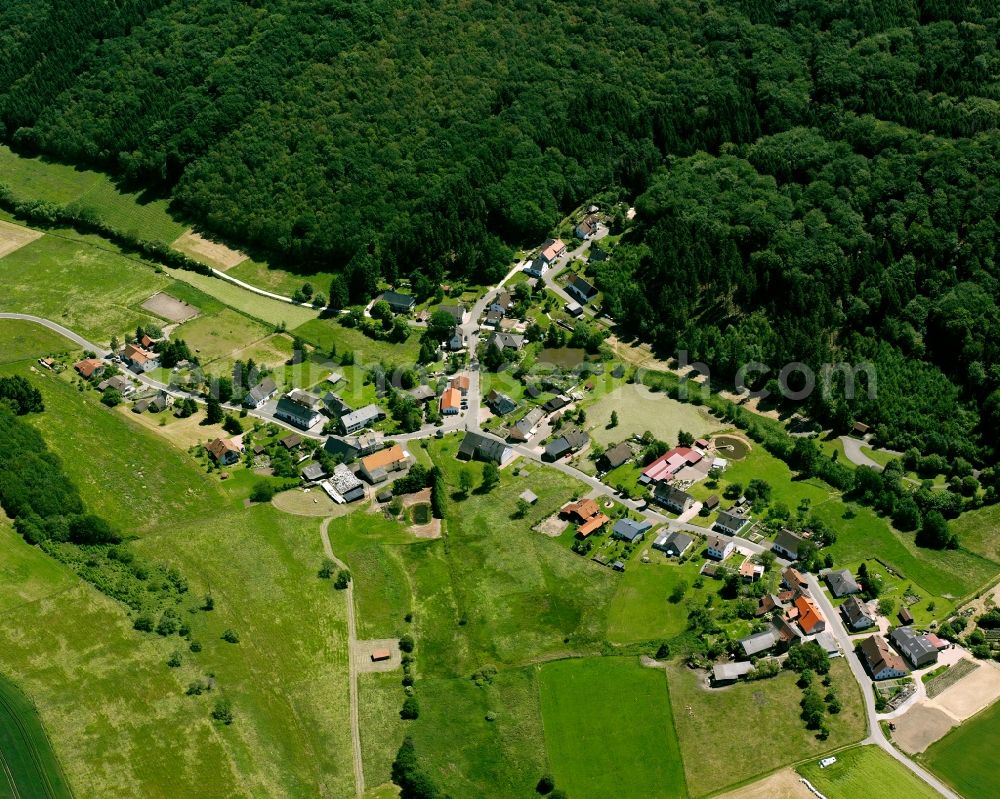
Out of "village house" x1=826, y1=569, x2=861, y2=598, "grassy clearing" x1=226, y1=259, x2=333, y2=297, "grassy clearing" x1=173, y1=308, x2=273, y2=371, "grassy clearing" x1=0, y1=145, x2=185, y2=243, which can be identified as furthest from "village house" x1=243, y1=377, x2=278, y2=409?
"village house" x1=826, y1=569, x2=861, y2=598

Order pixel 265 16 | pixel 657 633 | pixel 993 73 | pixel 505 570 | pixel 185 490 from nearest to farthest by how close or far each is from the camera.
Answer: pixel 657 633 → pixel 505 570 → pixel 185 490 → pixel 993 73 → pixel 265 16

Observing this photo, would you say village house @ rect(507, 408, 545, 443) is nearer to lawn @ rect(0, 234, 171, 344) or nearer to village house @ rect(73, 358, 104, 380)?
village house @ rect(73, 358, 104, 380)

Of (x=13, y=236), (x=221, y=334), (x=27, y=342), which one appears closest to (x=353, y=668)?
(x=221, y=334)

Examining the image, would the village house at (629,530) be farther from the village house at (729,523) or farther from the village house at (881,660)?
the village house at (881,660)

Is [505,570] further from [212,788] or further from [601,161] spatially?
[601,161]

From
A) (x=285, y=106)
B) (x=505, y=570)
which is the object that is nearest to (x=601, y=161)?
(x=285, y=106)

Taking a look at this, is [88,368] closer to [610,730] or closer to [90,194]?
[90,194]
